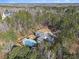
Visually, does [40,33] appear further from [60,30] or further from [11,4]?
[11,4]

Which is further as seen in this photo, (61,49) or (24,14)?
(24,14)

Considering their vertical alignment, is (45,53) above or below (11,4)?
below

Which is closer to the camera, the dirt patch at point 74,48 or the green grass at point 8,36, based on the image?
the dirt patch at point 74,48

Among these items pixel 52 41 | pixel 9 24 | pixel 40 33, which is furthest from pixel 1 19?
pixel 52 41

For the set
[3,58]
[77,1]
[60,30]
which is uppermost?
[77,1]

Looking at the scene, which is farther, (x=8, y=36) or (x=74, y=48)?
(x=8, y=36)

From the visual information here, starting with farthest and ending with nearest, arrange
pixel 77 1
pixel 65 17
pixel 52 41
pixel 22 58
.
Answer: pixel 77 1, pixel 65 17, pixel 52 41, pixel 22 58

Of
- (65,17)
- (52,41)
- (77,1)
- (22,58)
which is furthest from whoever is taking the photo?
(77,1)

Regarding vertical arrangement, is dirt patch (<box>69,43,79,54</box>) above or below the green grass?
below

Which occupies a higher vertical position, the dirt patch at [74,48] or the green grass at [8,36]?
the green grass at [8,36]

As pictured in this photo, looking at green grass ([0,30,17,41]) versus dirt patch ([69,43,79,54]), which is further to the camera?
green grass ([0,30,17,41])
